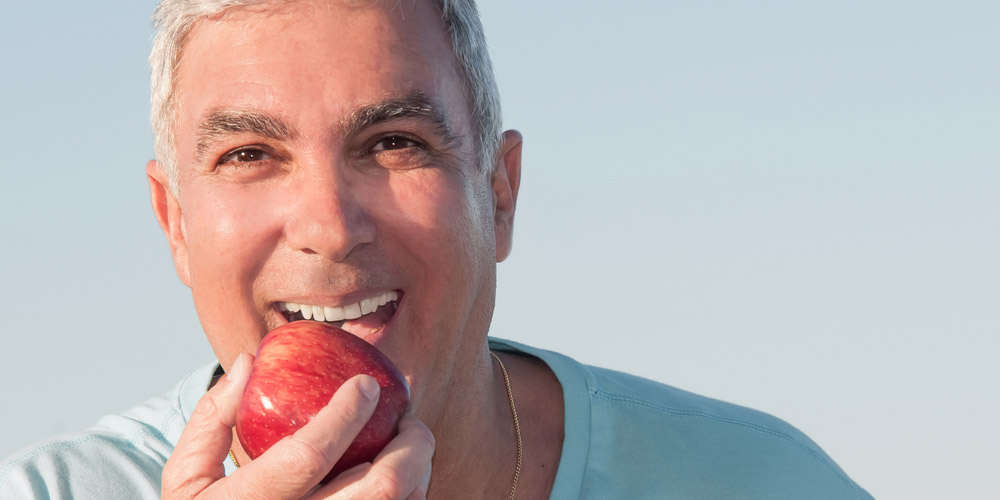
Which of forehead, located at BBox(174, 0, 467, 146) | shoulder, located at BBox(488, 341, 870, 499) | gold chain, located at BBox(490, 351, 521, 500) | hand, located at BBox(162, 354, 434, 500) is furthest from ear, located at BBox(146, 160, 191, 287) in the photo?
shoulder, located at BBox(488, 341, 870, 499)

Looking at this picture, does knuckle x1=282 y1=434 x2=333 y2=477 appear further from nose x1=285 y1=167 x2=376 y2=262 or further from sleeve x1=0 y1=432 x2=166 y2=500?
sleeve x1=0 y1=432 x2=166 y2=500

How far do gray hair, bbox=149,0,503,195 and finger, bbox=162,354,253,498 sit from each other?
3.98 feet

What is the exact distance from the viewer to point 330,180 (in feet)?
12.2

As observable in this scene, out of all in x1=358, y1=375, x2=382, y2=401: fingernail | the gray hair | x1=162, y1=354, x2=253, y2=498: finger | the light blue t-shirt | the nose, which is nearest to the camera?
x1=358, y1=375, x2=382, y2=401: fingernail

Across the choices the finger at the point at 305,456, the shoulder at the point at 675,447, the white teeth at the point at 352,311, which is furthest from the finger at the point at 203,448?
the shoulder at the point at 675,447

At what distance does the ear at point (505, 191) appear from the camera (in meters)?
4.69

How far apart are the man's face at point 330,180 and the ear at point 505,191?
19.4 inches

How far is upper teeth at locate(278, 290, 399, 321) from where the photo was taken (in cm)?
385

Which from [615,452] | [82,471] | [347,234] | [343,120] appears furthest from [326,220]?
[615,452]

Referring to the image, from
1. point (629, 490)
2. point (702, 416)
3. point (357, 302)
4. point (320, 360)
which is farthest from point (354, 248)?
point (702, 416)

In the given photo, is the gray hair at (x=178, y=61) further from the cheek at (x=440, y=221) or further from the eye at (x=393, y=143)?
the eye at (x=393, y=143)

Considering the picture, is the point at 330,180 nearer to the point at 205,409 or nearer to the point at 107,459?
the point at 205,409

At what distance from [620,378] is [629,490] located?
67cm

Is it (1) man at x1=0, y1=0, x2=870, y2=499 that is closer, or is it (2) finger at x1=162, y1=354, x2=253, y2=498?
(2) finger at x1=162, y1=354, x2=253, y2=498
